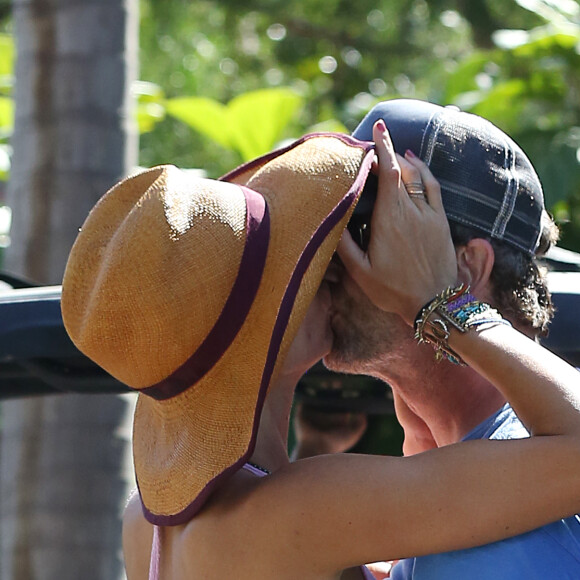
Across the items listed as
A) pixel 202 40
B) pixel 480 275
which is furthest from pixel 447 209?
pixel 202 40

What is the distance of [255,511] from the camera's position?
1.65 meters

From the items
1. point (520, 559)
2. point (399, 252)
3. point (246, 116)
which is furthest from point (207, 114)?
point (520, 559)

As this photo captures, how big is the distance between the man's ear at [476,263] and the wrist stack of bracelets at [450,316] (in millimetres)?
131

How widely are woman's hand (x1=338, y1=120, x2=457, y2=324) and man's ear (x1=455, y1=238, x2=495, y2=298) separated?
104mm

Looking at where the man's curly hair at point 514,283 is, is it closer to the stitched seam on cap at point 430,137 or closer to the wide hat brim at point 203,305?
the stitched seam on cap at point 430,137

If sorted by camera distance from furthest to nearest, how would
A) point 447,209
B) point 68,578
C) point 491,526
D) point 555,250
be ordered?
1. point 68,578
2. point 555,250
3. point 447,209
4. point 491,526

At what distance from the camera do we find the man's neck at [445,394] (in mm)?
1953

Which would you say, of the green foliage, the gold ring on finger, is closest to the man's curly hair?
the gold ring on finger

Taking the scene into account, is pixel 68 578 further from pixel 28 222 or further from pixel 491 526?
pixel 491 526

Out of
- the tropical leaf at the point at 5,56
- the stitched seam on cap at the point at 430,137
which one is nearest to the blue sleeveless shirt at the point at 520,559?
the stitched seam on cap at the point at 430,137

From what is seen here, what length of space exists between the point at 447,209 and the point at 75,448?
1930 millimetres

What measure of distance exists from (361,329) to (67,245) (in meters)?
1.76

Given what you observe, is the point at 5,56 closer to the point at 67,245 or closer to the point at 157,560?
the point at 67,245

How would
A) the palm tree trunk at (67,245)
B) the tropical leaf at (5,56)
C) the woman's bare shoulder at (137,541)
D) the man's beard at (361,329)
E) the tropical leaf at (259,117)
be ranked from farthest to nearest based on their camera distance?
the tropical leaf at (5,56), the tropical leaf at (259,117), the palm tree trunk at (67,245), the woman's bare shoulder at (137,541), the man's beard at (361,329)
